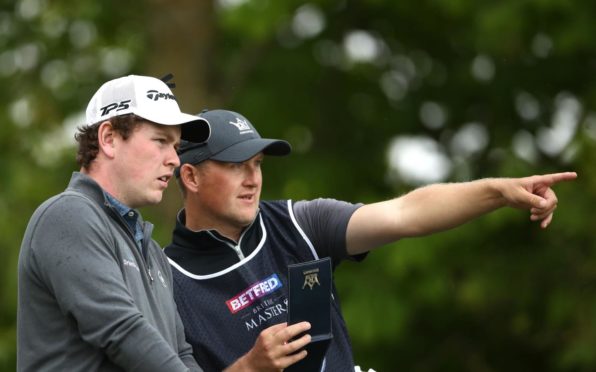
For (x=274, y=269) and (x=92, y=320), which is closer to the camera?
(x=92, y=320)

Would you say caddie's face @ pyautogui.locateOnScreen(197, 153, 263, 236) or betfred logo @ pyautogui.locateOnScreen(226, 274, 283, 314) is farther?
caddie's face @ pyautogui.locateOnScreen(197, 153, 263, 236)

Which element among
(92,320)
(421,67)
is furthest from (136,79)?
(421,67)

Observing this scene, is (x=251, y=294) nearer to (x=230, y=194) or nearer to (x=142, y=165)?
(x=230, y=194)

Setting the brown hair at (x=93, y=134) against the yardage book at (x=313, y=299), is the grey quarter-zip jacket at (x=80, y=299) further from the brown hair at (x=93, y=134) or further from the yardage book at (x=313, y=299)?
the yardage book at (x=313, y=299)

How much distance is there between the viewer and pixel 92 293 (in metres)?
3.90

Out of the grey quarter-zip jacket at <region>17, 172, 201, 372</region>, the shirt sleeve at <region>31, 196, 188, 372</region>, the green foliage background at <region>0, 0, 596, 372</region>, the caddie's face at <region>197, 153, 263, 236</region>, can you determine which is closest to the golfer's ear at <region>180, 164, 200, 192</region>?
the caddie's face at <region>197, 153, 263, 236</region>

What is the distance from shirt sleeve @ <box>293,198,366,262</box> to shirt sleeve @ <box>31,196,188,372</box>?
4.02ft

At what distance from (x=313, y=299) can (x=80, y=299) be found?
0.86 metres

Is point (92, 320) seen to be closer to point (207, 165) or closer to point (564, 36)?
point (207, 165)

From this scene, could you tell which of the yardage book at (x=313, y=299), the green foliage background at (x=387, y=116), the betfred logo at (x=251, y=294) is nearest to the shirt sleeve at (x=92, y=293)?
the yardage book at (x=313, y=299)

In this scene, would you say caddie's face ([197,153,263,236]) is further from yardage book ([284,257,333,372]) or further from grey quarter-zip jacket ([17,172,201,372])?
grey quarter-zip jacket ([17,172,201,372])

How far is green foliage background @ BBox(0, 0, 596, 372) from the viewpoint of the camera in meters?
11.9

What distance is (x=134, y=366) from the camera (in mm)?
A: 3912

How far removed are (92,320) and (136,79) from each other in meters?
0.88
